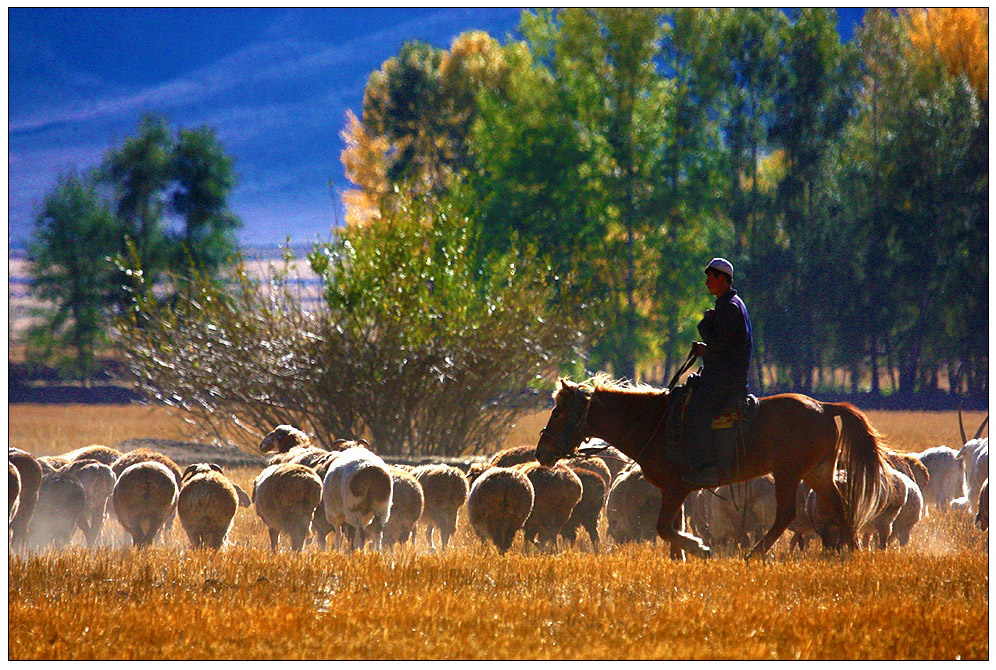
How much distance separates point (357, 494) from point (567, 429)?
238 cm

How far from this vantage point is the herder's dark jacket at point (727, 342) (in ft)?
23.9

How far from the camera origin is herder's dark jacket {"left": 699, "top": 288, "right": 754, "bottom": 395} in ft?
23.9

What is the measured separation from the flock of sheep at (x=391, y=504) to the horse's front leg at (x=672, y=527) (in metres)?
1.02

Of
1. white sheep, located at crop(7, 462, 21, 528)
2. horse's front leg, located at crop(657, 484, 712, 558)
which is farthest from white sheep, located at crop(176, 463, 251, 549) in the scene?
horse's front leg, located at crop(657, 484, 712, 558)

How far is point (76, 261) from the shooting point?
32.5 metres

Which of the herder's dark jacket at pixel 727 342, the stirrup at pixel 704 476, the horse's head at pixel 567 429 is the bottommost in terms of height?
the stirrup at pixel 704 476

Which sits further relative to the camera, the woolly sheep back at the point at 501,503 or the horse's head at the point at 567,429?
the woolly sheep back at the point at 501,503

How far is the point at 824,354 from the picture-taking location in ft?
115

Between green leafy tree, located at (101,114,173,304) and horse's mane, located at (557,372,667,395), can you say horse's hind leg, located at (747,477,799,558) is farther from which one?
green leafy tree, located at (101,114,173,304)

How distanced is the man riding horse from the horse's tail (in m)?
1.08

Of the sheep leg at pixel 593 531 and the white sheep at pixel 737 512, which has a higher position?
the white sheep at pixel 737 512

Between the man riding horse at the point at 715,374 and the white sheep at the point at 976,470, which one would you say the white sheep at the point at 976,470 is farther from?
the man riding horse at the point at 715,374

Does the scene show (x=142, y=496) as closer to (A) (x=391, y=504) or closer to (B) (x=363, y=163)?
(A) (x=391, y=504)

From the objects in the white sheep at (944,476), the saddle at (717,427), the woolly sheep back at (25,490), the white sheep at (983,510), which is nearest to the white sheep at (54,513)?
the woolly sheep back at (25,490)
